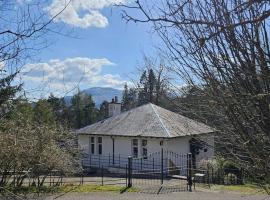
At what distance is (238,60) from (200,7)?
586 millimetres

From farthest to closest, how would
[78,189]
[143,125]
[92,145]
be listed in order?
[92,145] < [143,125] < [78,189]

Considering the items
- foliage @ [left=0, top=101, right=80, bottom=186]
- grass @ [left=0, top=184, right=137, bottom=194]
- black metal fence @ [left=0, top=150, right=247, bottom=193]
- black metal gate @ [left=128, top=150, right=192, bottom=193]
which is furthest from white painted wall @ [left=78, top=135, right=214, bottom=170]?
foliage @ [left=0, top=101, right=80, bottom=186]

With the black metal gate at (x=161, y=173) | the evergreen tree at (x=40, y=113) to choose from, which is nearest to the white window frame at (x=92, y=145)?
the black metal gate at (x=161, y=173)

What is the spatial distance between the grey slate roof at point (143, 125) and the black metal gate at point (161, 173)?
1.73 meters

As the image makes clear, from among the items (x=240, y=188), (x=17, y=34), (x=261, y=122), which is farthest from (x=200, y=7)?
(x=240, y=188)

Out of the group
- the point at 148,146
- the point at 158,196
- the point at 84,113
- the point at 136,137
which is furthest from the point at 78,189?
the point at 84,113

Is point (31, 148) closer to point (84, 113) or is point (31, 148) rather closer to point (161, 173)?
point (161, 173)

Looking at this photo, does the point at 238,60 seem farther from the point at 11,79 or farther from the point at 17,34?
the point at 11,79

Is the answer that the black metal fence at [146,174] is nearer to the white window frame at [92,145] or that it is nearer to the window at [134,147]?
the white window frame at [92,145]

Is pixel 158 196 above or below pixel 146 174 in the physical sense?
below

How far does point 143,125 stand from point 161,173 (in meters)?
8.61

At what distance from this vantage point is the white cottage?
3222 cm

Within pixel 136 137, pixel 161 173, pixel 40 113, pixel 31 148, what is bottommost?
pixel 161 173

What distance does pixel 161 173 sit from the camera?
2617 centimetres
